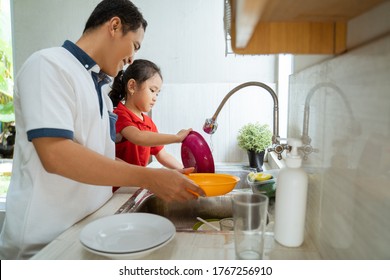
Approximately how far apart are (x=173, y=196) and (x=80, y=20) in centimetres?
198

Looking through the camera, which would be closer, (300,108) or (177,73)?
(300,108)

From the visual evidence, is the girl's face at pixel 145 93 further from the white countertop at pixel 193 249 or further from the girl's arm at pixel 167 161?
the white countertop at pixel 193 249

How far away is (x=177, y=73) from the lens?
2328 mm

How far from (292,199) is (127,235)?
1.31 feet

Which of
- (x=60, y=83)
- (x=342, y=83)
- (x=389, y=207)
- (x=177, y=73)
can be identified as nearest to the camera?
(x=389, y=207)

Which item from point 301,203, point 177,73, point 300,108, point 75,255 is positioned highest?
point 177,73

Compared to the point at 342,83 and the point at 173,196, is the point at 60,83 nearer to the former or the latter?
the point at 173,196

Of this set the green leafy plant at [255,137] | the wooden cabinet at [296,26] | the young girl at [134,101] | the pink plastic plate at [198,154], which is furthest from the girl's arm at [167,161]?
the wooden cabinet at [296,26]

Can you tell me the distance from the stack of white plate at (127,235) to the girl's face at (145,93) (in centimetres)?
104

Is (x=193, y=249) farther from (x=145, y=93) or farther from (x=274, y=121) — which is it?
(x=145, y=93)

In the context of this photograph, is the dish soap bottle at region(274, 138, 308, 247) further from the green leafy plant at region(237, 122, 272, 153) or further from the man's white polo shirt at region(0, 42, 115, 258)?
the green leafy plant at region(237, 122, 272, 153)

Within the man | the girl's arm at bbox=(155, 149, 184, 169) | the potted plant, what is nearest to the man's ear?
the man

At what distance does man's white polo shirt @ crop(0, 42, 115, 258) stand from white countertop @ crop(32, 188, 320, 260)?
10cm
